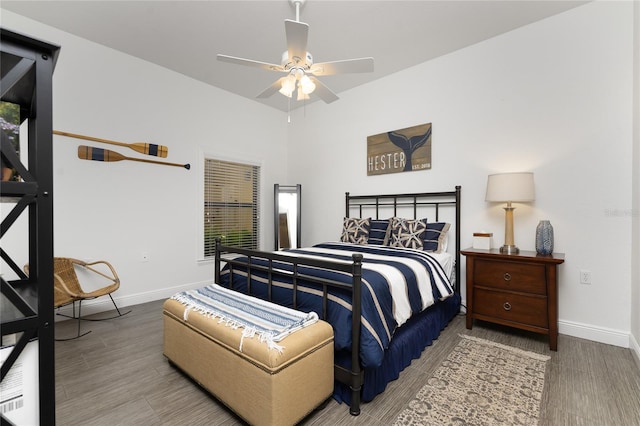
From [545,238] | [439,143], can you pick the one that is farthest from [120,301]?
[545,238]

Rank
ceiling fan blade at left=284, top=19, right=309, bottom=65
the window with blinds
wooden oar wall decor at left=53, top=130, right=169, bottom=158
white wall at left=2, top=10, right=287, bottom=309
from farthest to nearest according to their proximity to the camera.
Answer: the window with blinds
wooden oar wall decor at left=53, top=130, right=169, bottom=158
white wall at left=2, top=10, right=287, bottom=309
ceiling fan blade at left=284, top=19, right=309, bottom=65

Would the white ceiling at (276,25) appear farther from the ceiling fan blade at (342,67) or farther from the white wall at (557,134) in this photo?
the ceiling fan blade at (342,67)

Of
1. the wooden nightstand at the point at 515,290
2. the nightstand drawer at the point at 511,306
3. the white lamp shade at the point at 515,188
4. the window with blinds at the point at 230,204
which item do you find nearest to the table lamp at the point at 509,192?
the white lamp shade at the point at 515,188

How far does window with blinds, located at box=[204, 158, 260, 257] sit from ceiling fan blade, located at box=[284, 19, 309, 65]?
8.45ft

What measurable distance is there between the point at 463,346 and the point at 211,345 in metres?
2.00

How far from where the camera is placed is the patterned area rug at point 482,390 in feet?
5.25

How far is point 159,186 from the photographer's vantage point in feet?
12.2

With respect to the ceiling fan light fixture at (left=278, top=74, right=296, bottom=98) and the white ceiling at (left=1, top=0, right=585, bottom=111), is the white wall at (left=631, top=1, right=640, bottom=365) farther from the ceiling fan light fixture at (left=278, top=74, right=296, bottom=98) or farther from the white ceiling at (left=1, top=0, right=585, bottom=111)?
the ceiling fan light fixture at (left=278, top=74, right=296, bottom=98)

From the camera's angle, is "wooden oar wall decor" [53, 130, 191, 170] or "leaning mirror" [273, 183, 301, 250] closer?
"wooden oar wall decor" [53, 130, 191, 170]

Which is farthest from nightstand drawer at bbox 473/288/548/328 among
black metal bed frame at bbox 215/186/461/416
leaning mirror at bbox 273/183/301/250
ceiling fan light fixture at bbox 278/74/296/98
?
leaning mirror at bbox 273/183/301/250

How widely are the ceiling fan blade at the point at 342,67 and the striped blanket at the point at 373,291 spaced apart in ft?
4.80

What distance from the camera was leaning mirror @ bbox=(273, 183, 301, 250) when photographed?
15.7 feet

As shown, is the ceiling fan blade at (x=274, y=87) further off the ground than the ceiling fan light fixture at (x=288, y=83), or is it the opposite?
the ceiling fan blade at (x=274, y=87)

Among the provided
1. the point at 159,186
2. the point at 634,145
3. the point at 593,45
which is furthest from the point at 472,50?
the point at 159,186
